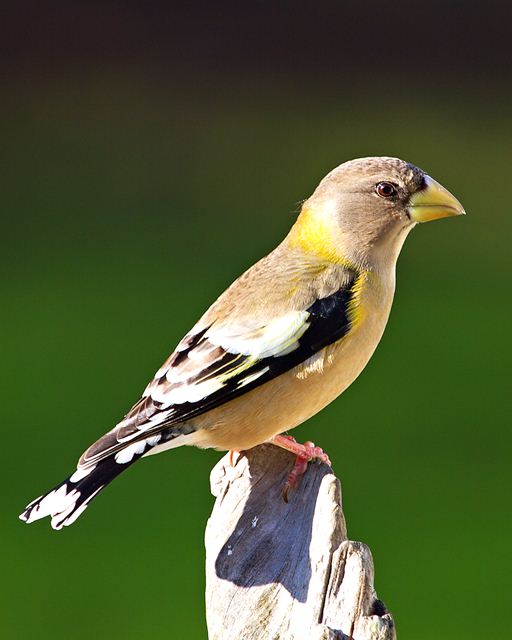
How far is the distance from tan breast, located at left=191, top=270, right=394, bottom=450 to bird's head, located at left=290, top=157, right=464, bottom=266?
290 millimetres

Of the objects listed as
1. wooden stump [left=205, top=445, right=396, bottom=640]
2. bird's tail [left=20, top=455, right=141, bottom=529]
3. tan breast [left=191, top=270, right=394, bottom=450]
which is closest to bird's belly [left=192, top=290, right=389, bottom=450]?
tan breast [left=191, top=270, right=394, bottom=450]

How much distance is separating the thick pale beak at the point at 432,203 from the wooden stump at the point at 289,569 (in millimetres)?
968

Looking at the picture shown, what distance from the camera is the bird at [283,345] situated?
350 cm

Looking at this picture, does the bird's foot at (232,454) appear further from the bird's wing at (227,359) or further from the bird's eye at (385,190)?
the bird's eye at (385,190)

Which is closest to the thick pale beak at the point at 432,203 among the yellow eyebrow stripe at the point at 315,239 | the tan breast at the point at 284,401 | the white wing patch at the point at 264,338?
the yellow eyebrow stripe at the point at 315,239

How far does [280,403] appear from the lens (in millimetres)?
3709

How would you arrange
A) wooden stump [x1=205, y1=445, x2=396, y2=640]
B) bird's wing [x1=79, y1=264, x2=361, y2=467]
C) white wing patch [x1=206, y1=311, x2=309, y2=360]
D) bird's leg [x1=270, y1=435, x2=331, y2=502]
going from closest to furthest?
wooden stump [x1=205, y1=445, x2=396, y2=640], bird's leg [x1=270, y1=435, x2=331, y2=502], bird's wing [x1=79, y1=264, x2=361, y2=467], white wing patch [x1=206, y1=311, x2=309, y2=360]

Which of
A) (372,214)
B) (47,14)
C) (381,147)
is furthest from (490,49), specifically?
(372,214)

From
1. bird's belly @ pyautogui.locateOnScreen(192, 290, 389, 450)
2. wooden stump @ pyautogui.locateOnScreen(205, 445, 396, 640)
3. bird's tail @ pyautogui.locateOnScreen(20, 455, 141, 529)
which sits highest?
bird's belly @ pyautogui.locateOnScreen(192, 290, 389, 450)

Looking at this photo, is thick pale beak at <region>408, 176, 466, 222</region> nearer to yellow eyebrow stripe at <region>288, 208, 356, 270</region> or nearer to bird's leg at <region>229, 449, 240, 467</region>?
yellow eyebrow stripe at <region>288, 208, 356, 270</region>

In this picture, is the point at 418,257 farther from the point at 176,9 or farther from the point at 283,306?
the point at 283,306

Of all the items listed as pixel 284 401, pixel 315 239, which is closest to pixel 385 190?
pixel 315 239

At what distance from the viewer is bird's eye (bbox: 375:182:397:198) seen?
4016 millimetres

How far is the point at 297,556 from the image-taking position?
320cm
